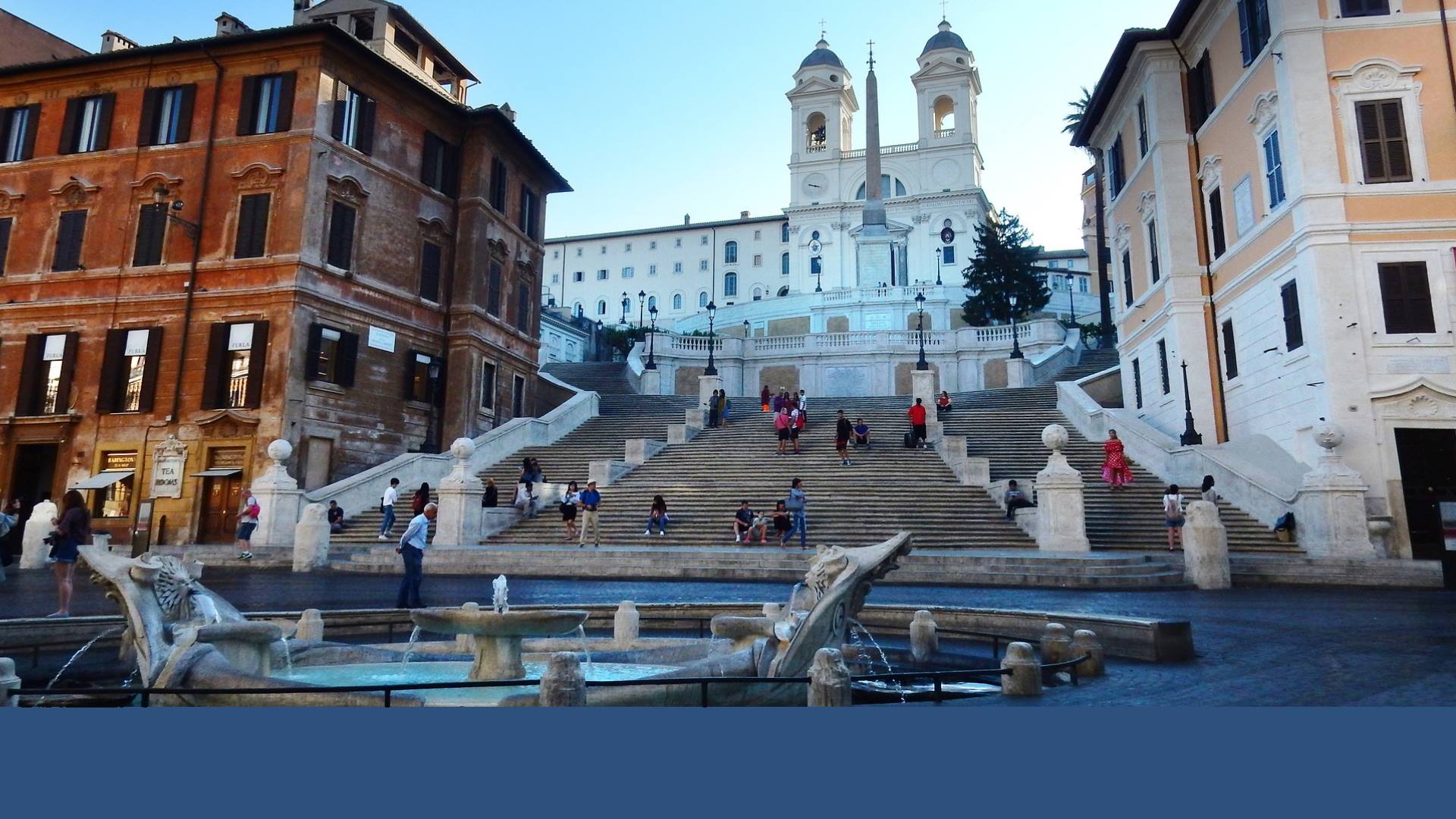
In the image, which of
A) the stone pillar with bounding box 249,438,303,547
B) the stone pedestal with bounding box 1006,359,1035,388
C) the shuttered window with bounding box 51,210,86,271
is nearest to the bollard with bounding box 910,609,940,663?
the stone pillar with bounding box 249,438,303,547

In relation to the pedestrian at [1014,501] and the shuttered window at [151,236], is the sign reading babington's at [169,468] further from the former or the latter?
the pedestrian at [1014,501]

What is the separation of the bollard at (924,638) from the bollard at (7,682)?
705 cm

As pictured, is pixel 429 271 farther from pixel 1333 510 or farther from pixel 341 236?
pixel 1333 510

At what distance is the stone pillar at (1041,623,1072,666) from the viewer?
294 inches

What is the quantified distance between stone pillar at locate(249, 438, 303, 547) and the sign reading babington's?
5.75 metres

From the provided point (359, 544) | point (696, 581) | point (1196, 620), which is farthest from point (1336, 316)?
point (359, 544)

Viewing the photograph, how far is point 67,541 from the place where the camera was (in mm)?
11398

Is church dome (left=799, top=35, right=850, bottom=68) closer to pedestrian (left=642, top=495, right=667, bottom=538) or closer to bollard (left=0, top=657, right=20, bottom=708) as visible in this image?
pedestrian (left=642, top=495, right=667, bottom=538)

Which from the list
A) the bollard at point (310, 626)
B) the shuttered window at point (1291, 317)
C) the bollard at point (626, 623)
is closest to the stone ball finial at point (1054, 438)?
the shuttered window at point (1291, 317)

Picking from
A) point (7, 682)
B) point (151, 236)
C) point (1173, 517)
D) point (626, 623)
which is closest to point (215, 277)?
point (151, 236)

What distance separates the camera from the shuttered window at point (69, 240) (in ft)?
93.0

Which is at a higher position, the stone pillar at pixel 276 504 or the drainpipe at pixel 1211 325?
the drainpipe at pixel 1211 325

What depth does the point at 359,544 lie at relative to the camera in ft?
70.9

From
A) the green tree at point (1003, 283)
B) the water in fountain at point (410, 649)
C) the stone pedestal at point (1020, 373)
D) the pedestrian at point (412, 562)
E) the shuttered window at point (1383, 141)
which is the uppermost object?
the green tree at point (1003, 283)
